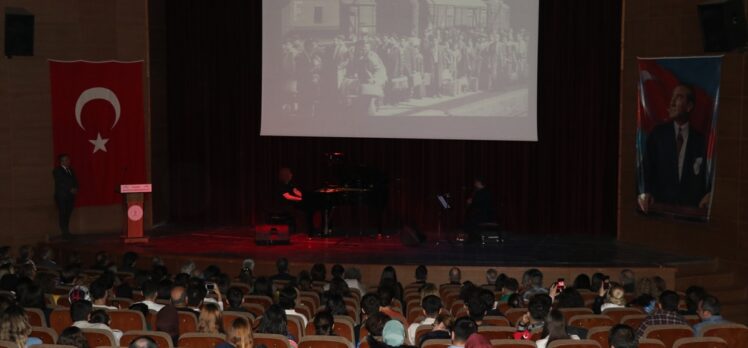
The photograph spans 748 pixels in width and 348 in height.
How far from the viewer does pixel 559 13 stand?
19.5 meters

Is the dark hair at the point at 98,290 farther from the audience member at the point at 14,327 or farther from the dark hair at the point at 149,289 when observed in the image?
the audience member at the point at 14,327

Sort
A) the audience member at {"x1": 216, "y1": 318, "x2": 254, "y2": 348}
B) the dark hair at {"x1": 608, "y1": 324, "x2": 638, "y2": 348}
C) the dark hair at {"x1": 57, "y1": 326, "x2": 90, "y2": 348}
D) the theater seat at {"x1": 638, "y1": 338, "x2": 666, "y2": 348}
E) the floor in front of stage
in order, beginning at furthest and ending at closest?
the floor in front of stage, the theater seat at {"x1": 638, "y1": 338, "x2": 666, "y2": 348}, the dark hair at {"x1": 608, "y1": 324, "x2": 638, "y2": 348}, the dark hair at {"x1": 57, "y1": 326, "x2": 90, "y2": 348}, the audience member at {"x1": 216, "y1": 318, "x2": 254, "y2": 348}

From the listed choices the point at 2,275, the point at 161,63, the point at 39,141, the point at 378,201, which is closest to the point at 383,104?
the point at 378,201

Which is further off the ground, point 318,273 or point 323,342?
point 323,342

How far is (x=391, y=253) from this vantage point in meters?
16.8

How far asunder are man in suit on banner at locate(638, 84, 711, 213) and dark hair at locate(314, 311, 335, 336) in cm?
976

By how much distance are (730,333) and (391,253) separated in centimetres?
861

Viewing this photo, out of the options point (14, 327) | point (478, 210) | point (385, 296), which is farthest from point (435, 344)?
point (478, 210)

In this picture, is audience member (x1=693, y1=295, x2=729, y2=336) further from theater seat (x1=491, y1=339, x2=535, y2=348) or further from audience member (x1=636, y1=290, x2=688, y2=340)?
theater seat (x1=491, y1=339, x2=535, y2=348)

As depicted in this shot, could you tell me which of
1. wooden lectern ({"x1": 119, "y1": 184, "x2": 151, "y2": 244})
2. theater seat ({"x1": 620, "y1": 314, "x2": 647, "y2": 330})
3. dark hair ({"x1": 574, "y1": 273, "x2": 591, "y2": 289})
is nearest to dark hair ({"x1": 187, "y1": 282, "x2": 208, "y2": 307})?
theater seat ({"x1": 620, "y1": 314, "x2": 647, "y2": 330})

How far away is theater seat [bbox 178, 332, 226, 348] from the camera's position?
7543 mm

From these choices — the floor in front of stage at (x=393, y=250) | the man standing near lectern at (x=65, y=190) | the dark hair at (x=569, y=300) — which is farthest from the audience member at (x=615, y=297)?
the man standing near lectern at (x=65, y=190)

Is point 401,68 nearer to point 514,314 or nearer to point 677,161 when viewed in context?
point 677,161

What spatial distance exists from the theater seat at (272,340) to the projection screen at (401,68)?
11.3 m
